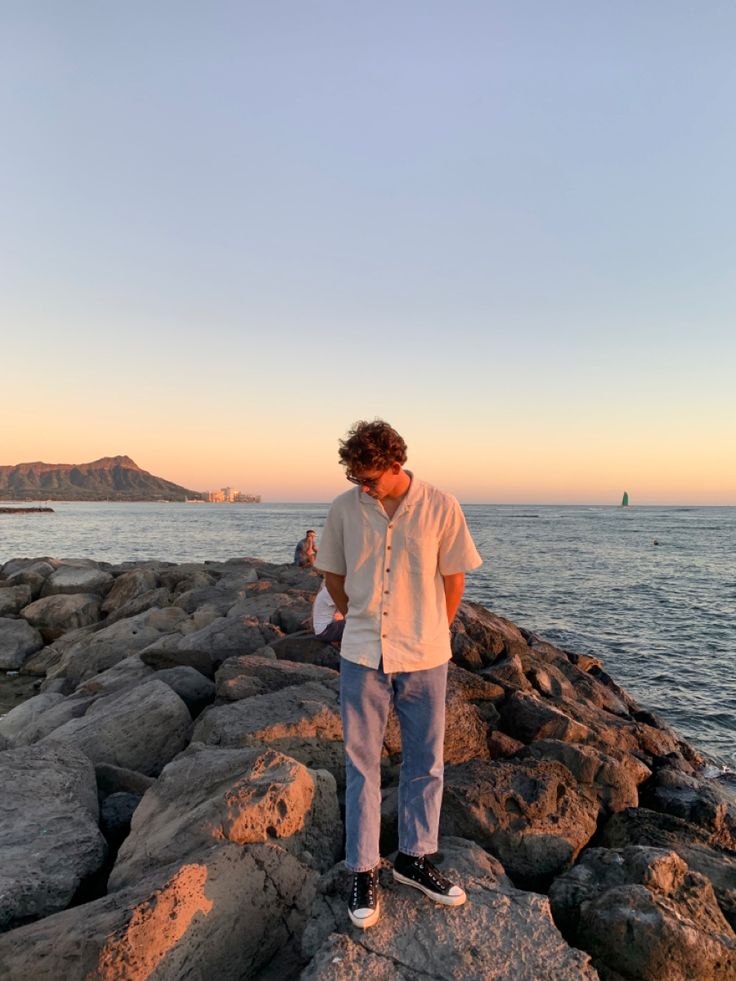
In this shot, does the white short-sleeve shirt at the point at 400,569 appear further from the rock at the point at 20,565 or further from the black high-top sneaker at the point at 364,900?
the rock at the point at 20,565

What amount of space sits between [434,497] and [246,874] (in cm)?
229

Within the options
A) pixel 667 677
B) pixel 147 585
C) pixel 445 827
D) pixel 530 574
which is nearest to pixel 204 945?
pixel 445 827

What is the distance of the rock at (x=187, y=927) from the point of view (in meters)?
2.79

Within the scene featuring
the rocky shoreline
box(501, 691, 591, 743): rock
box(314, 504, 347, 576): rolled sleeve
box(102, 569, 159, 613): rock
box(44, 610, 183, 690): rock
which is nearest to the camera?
the rocky shoreline

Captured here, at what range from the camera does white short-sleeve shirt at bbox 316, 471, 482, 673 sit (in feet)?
11.1

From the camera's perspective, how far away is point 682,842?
15.6ft

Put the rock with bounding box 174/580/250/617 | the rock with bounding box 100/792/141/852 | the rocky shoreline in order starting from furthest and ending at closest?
1. the rock with bounding box 174/580/250/617
2. the rock with bounding box 100/792/141/852
3. the rocky shoreline

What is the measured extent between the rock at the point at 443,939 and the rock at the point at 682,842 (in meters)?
1.64

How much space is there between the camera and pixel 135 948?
2.79 meters

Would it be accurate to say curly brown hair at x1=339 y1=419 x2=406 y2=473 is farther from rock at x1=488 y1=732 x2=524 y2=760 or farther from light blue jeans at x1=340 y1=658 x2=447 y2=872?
rock at x1=488 y1=732 x2=524 y2=760

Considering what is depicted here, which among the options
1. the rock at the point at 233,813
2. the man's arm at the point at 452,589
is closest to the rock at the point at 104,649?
the rock at the point at 233,813

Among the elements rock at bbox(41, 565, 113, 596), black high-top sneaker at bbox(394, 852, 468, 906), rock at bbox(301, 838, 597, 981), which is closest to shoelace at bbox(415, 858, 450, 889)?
black high-top sneaker at bbox(394, 852, 468, 906)

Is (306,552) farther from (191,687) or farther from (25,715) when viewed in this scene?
(191,687)

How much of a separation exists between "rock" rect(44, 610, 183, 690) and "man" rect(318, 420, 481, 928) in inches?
329
